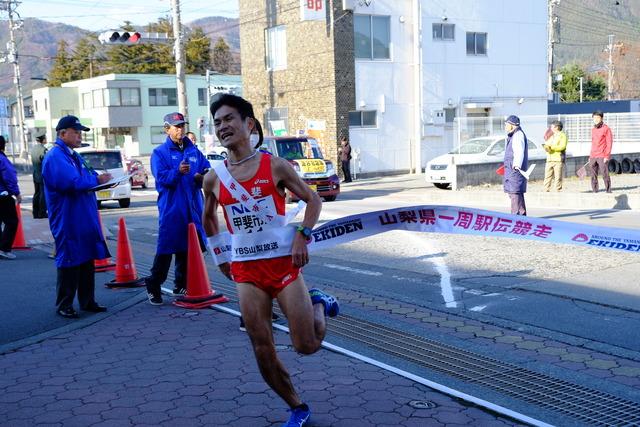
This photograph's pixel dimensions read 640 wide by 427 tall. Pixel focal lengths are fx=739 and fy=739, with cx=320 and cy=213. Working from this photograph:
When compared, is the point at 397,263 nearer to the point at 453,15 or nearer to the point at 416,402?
the point at 416,402

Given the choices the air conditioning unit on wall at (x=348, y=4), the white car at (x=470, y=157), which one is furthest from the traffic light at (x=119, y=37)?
the white car at (x=470, y=157)

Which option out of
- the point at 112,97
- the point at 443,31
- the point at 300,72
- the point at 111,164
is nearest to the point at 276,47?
the point at 300,72

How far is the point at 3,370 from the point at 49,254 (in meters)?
6.94

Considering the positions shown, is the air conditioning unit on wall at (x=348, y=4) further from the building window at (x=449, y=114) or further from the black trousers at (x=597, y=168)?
the black trousers at (x=597, y=168)

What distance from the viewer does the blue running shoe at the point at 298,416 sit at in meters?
4.37

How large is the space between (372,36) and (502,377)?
27912 millimetres

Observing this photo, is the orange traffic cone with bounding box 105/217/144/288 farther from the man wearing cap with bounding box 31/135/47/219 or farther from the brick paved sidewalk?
the man wearing cap with bounding box 31/135/47/219

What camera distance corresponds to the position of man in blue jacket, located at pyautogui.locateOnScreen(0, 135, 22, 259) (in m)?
11.6

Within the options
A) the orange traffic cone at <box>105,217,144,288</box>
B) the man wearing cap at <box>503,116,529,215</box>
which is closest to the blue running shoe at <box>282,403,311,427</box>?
the orange traffic cone at <box>105,217,144,288</box>

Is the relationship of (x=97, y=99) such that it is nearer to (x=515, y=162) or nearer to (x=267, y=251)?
(x=515, y=162)

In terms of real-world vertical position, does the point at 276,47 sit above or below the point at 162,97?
above

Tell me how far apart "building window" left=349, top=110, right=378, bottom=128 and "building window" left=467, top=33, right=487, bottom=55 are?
6.06 m

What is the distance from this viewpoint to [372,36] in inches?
1255

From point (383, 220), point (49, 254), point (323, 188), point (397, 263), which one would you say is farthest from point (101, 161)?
point (383, 220)
